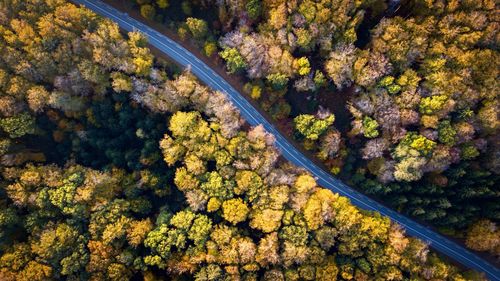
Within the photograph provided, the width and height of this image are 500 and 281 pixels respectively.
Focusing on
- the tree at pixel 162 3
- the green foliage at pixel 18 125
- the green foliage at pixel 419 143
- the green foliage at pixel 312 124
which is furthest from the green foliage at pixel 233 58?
the green foliage at pixel 18 125

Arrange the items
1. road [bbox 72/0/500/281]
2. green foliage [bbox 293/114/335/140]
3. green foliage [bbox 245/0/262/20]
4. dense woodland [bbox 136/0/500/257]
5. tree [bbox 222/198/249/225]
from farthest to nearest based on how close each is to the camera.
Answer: road [bbox 72/0/500/281], green foliage [bbox 293/114/335/140], green foliage [bbox 245/0/262/20], dense woodland [bbox 136/0/500/257], tree [bbox 222/198/249/225]

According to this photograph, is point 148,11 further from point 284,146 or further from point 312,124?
point 312,124

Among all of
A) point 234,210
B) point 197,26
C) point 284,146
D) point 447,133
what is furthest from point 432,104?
point 197,26

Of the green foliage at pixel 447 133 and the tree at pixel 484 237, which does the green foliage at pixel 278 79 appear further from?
the tree at pixel 484 237

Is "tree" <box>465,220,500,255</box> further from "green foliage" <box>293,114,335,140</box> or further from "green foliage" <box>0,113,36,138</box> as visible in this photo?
"green foliage" <box>0,113,36,138</box>

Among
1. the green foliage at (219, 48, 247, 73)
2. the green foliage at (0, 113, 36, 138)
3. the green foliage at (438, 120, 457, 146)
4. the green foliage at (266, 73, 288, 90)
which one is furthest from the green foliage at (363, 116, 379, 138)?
the green foliage at (0, 113, 36, 138)

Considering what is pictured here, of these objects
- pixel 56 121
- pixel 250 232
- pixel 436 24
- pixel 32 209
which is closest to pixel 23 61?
pixel 56 121
